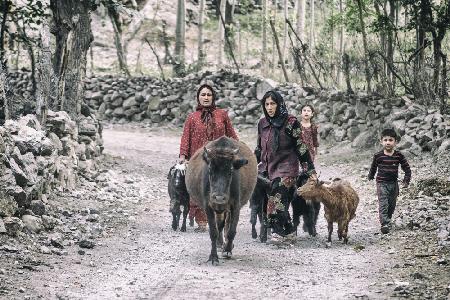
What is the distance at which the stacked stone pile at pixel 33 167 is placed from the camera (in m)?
6.93

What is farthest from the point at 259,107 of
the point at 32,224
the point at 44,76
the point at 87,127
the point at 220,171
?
the point at 220,171

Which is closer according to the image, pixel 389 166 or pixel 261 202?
pixel 389 166

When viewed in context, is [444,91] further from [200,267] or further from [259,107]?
[259,107]

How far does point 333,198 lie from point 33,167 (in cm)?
344

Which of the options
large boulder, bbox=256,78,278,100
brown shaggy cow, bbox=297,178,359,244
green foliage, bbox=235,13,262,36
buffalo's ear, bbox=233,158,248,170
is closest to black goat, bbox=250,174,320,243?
brown shaggy cow, bbox=297,178,359,244

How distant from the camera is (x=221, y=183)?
20.9 feet

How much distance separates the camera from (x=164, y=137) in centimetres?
2023

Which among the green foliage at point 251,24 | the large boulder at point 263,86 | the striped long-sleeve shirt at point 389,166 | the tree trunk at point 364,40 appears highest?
the green foliage at point 251,24

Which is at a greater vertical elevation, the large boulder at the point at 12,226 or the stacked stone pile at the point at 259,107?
the stacked stone pile at the point at 259,107

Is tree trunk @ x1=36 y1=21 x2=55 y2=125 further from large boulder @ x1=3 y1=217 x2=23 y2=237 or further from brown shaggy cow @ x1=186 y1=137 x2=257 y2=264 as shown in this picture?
brown shaggy cow @ x1=186 y1=137 x2=257 y2=264

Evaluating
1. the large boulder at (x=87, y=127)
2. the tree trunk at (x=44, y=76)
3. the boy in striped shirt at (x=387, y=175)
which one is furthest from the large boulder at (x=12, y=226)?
the large boulder at (x=87, y=127)

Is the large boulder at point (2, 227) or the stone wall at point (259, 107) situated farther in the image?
the stone wall at point (259, 107)

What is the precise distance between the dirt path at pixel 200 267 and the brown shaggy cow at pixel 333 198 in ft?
1.04

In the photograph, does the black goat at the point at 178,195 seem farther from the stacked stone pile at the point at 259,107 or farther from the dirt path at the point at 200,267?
the stacked stone pile at the point at 259,107
